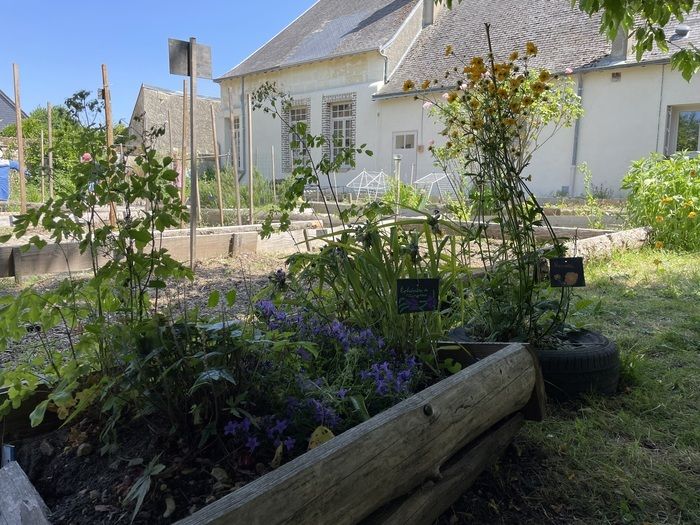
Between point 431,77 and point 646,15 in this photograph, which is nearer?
point 646,15

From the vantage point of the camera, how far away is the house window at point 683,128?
12156mm

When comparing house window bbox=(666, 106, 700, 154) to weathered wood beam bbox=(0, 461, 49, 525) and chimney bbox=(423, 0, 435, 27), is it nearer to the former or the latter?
chimney bbox=(423, 0, 435, 27)

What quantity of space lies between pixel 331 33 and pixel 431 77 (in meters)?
6.13

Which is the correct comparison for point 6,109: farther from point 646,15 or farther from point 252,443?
point 252,443

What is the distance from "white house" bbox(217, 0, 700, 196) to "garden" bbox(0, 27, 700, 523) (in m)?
8.20

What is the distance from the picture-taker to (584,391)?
8.08ft

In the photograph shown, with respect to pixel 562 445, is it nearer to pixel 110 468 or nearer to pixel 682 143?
pixel 110 468

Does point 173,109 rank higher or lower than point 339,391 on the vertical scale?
higher

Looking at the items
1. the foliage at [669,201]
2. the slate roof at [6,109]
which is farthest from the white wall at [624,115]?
the slate roof at [6,109]

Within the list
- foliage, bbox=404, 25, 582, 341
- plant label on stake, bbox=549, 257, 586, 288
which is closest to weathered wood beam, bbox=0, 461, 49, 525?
foliage, bbox=404, 25, 582, 341

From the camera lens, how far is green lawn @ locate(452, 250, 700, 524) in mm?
1784

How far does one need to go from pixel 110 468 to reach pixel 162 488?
21cm

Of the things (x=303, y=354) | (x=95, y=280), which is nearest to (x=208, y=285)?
(x=303, y=354)

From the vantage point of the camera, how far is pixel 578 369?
7.89 feet
